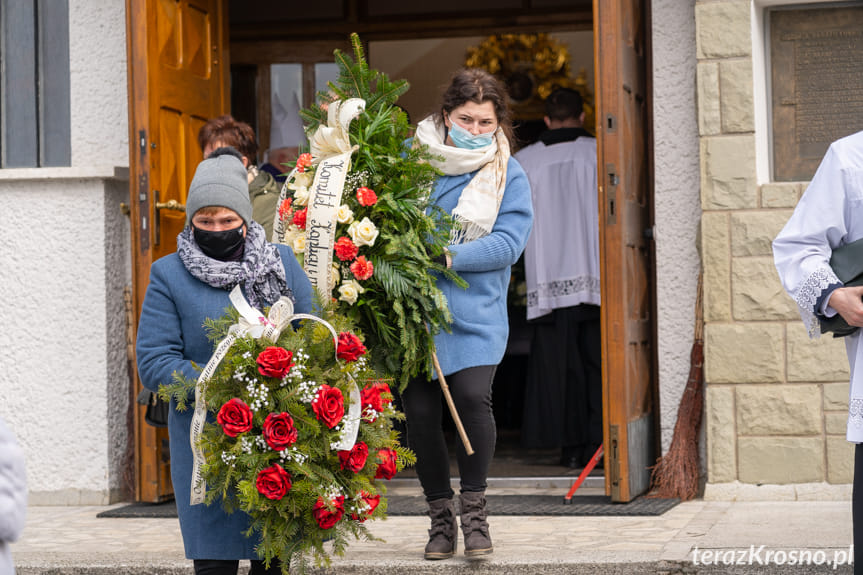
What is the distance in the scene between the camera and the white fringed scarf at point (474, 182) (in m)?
4.38

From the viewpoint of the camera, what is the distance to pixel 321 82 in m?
8.49

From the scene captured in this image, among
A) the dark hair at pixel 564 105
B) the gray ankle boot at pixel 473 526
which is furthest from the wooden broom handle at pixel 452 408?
the dark hair at pixel 564 105

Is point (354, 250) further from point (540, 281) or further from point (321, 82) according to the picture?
point (321, 82)

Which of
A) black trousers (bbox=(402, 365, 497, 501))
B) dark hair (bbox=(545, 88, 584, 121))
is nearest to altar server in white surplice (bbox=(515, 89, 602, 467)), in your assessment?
dark hair (bbox=(545, 88, 584, 121))

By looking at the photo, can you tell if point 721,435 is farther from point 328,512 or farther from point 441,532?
point 328,512

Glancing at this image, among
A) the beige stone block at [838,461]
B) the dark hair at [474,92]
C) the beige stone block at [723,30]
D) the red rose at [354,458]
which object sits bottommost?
the beige stone block at [838,461]

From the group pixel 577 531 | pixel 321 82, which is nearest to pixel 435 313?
pixel 577 531

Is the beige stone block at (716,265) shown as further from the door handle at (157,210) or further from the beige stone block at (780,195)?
the door handle at (157,210)

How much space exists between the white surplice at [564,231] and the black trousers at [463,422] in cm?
255

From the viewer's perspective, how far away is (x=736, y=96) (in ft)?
18.9

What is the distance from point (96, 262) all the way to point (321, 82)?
8.78 feet

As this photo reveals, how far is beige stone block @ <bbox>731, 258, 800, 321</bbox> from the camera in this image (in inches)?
224

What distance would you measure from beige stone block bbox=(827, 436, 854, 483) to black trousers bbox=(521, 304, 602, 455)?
5.04 ft

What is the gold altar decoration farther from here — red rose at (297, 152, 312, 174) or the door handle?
red rose at (297, 152, 312, 174)
